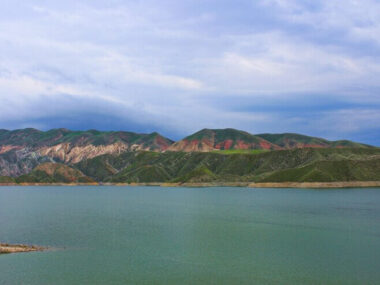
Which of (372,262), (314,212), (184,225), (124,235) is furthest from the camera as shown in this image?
(314,212)

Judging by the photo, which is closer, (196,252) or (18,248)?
(196,252)

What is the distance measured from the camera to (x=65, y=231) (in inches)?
2399

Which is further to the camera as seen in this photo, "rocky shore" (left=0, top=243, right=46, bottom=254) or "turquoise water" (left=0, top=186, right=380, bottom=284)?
"rocky shore" (left=0, top=243, right=46, bottom=254)

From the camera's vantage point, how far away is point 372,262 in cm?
3953

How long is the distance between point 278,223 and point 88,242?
3544cm

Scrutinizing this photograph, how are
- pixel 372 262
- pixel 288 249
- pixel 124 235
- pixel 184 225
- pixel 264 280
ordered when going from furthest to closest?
pixel 184 225, pixel 124 235, pixel 288 249, pixel 372 262, pixel 264 280

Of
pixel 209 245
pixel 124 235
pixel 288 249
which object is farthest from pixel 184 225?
pixel 288 249

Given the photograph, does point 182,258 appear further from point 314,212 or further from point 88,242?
point 314,212

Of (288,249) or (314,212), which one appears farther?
(314,212)

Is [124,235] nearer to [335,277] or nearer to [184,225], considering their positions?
[184,225]

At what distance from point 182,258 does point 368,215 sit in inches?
2174

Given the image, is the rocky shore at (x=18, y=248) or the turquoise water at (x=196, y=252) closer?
the turquoise water at (x=196, y=252)

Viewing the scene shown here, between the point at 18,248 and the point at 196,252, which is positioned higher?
the point at 196,252

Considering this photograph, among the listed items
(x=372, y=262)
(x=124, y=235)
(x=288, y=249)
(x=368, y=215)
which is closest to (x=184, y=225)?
(x=124, y=235)
